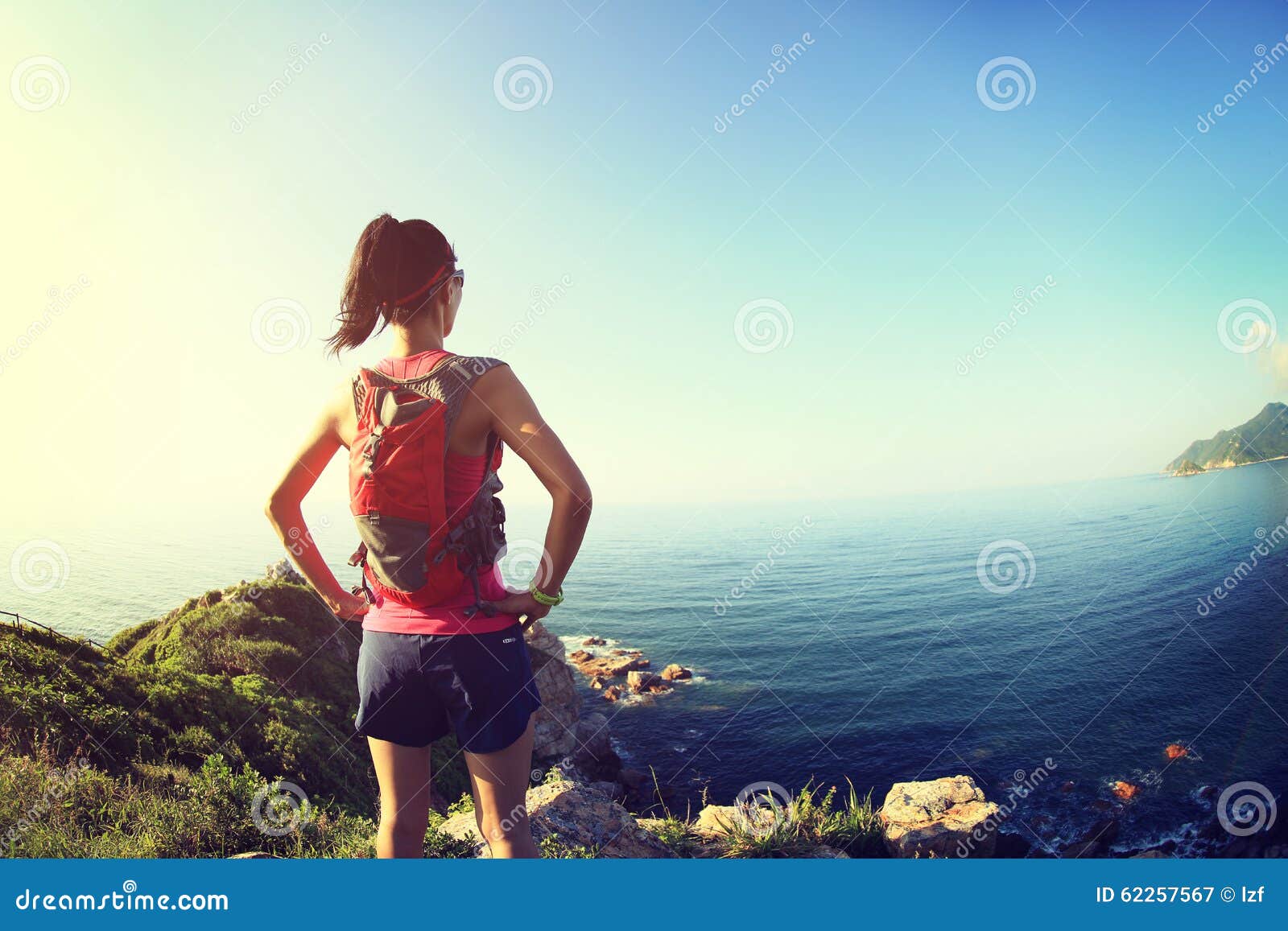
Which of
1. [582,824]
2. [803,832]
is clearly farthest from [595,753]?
[582,824]

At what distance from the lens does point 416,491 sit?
198 cm

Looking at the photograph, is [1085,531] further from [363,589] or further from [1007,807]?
[363,589]

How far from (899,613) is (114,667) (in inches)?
2592

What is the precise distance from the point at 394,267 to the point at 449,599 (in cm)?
116

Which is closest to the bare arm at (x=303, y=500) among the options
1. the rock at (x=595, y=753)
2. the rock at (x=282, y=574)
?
the rock at (x=282, y=574)

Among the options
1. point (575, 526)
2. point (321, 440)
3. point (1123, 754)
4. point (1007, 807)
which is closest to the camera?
point (575, 526)

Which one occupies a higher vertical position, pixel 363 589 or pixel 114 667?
pixel 363 589

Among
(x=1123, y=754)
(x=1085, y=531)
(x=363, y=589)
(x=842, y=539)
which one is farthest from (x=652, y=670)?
(x=1085, y=531)

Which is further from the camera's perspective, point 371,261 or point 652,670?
→ point 652,670

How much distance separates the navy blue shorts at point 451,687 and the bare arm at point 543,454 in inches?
6.9

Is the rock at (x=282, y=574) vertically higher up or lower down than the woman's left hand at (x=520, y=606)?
lower down

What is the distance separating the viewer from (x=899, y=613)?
6334 centimetres

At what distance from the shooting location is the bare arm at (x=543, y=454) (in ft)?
6.49

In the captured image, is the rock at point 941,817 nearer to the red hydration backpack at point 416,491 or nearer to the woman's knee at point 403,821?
the woman's knee at point 403,821
